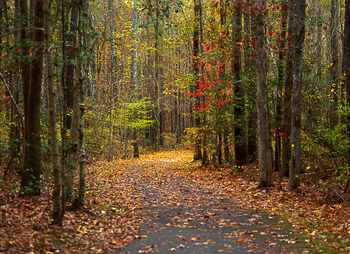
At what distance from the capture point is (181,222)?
301 inches

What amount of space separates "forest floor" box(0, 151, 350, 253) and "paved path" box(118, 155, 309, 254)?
0.05ft

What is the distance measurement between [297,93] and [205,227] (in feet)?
17.6

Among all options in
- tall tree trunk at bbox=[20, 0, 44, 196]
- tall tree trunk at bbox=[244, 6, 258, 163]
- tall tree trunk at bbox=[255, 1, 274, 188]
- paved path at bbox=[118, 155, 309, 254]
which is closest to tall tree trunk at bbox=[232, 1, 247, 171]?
tall tree trunk at bbox=[244, 6, 258, 163]

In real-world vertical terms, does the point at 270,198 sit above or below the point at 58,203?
below

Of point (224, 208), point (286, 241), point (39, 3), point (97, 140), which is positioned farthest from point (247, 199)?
point (97, 140)

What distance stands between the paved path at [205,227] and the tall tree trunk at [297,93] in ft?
6.85

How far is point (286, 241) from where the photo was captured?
6004 mm

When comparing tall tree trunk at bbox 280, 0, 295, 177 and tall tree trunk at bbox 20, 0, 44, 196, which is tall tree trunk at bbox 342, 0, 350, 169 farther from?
tall tree trunk at bbox 20, 0, 44, 196

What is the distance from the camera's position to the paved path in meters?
5.75

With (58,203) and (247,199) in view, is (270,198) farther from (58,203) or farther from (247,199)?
(58,203)

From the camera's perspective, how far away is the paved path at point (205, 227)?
226 inches

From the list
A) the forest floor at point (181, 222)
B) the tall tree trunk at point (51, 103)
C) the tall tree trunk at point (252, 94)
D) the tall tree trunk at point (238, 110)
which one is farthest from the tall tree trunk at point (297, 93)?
the tall tree trunk at point (51, 103)

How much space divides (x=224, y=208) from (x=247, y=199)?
1.42 metres

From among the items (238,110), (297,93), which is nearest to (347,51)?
(297,93)
